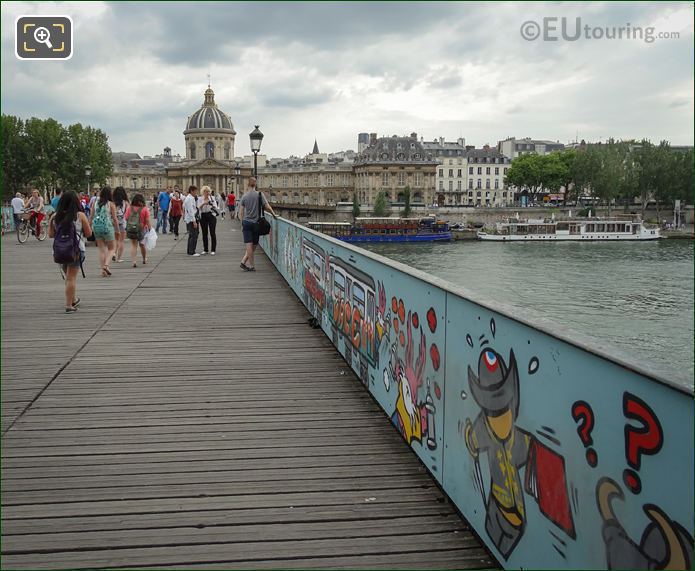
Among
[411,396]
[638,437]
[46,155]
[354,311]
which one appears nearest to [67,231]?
[354,311]

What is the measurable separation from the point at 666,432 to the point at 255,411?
4.23m

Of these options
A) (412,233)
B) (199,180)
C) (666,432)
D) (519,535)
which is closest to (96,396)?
(519,535)

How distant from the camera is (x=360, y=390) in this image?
→ 6.59 metres

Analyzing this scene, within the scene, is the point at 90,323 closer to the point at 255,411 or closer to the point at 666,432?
the point at 255,411

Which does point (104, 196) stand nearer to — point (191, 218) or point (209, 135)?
point (191, 218)

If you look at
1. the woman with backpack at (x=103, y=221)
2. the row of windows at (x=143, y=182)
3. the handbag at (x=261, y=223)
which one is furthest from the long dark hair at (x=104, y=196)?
the row of windows at (x=143, y=182)

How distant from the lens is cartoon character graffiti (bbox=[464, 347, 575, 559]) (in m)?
2.86

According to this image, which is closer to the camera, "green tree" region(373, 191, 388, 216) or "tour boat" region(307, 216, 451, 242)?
"tour boat" region(307, 216, 451, 242)

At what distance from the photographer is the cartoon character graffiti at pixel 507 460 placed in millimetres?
2862

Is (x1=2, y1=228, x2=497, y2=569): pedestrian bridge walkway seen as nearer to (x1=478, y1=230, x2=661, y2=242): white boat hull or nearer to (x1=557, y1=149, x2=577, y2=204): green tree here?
(x1=478, y1=230, x2=661, y2=242): white boat hull

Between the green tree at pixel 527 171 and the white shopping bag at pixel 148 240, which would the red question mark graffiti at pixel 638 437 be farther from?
the green tree at pixel 527 171

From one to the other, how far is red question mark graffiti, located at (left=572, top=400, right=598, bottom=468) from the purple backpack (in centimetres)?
847

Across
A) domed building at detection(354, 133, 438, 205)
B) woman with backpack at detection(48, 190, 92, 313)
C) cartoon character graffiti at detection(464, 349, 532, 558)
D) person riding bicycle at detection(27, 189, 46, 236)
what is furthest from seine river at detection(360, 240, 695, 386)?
domed building at detection(354, 133, 438, 205)

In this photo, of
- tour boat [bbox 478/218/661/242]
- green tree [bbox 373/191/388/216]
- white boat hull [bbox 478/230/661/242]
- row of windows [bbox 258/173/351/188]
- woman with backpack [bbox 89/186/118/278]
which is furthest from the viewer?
row of windows [bbox 258/173/351/188]
